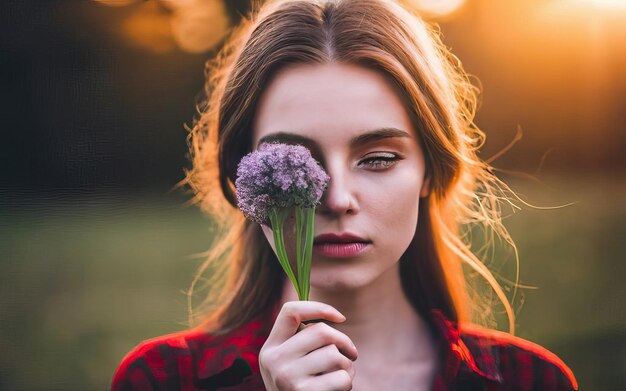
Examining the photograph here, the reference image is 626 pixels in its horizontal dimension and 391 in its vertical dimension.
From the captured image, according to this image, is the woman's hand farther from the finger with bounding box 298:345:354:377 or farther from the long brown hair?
the long brown hair

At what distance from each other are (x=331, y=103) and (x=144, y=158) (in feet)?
2.36

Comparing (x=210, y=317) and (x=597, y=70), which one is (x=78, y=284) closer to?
(x=210, y=317)

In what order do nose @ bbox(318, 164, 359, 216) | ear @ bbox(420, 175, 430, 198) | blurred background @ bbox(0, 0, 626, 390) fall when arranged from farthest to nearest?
blurred background @ bbox(0, 0, 626, 390), ear @ bbox(420, 175, 430, 198), nose @ bbox(318, 164, 359, 216)

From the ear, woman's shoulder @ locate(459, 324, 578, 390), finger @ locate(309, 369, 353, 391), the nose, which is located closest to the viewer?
finger @ locate(309, 369, 353, 391)

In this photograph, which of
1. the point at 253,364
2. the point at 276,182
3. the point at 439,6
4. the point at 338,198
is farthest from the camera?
the point at 439,6

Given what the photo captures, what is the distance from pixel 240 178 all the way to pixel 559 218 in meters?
1.09

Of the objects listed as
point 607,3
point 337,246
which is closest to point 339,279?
point 337,246

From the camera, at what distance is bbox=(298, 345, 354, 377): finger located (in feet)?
3.80

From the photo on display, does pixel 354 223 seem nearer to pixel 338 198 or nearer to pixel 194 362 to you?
pixel 338 198

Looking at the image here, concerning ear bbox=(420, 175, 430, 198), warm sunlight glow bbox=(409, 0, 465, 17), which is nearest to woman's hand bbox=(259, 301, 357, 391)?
ear bbox=(420, 175, 430, 198)

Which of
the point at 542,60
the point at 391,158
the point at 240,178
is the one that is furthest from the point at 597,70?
the point at 240,178

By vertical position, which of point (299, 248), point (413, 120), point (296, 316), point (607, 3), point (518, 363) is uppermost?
point (607, 3)

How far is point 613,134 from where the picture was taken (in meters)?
1.78

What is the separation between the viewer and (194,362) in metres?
1.55
